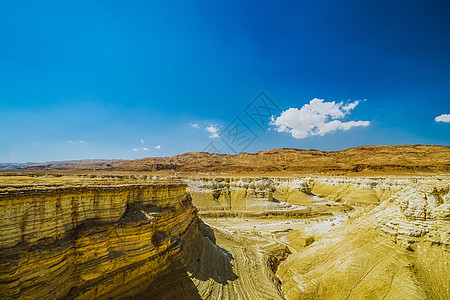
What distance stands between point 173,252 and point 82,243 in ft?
17.8

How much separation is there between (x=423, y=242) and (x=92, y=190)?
57.9 ft

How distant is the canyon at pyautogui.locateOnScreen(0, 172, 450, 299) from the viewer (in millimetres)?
6629

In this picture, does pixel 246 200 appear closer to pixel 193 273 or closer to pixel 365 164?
pixel 193 273

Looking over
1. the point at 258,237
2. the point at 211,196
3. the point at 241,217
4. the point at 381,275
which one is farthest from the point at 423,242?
the point at 211,196

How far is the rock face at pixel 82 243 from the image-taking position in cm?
616

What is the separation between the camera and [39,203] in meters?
7.01

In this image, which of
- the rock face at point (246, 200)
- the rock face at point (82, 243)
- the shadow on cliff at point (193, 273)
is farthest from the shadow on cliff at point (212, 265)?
the rock face at point (246, 200)

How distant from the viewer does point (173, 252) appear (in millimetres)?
11773

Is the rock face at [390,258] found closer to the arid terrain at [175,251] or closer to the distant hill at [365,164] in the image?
the arid terrain at [175,251]

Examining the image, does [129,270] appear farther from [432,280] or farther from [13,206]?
[432,280]

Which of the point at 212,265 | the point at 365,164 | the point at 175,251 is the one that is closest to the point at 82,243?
the point at 175,251

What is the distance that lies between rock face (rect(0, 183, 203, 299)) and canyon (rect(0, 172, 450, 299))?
1.3 inches

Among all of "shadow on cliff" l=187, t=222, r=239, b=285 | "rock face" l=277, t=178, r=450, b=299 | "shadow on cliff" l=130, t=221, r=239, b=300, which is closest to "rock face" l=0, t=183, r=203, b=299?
"shadow on cliff" l=130, t=221, r=239, b=300

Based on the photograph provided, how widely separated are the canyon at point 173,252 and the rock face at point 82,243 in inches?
1.3
